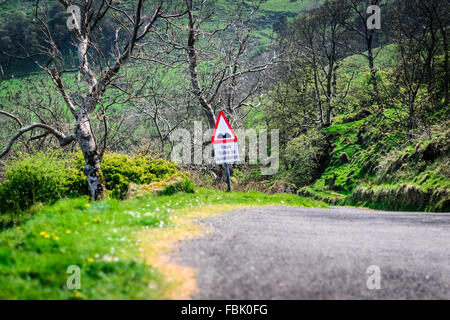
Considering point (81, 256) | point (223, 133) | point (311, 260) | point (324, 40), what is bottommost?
point (311, 260)

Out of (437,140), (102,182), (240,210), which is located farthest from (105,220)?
(437,140)

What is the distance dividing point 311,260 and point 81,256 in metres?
3.40

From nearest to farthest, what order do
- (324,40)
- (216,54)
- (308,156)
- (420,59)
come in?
(216,54)
(420,59)
(308,156)
(324,40)

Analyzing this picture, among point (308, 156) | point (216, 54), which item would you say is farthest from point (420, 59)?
point (216, 54)

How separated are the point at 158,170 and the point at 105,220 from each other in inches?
292

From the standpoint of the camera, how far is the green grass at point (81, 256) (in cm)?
376

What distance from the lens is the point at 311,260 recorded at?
495cm

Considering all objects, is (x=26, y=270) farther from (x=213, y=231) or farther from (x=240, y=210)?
(x=240, y=210)

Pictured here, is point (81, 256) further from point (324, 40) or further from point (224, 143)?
point (324, 40)

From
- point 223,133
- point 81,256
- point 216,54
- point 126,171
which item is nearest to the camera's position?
point 81,256

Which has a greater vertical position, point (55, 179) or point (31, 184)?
point (55, 179)

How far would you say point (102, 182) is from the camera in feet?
37.1

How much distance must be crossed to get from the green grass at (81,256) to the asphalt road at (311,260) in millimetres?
786

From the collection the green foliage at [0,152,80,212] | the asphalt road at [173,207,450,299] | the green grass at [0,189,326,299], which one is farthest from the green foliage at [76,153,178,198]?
the asphalt road at [173,207,450,299]
